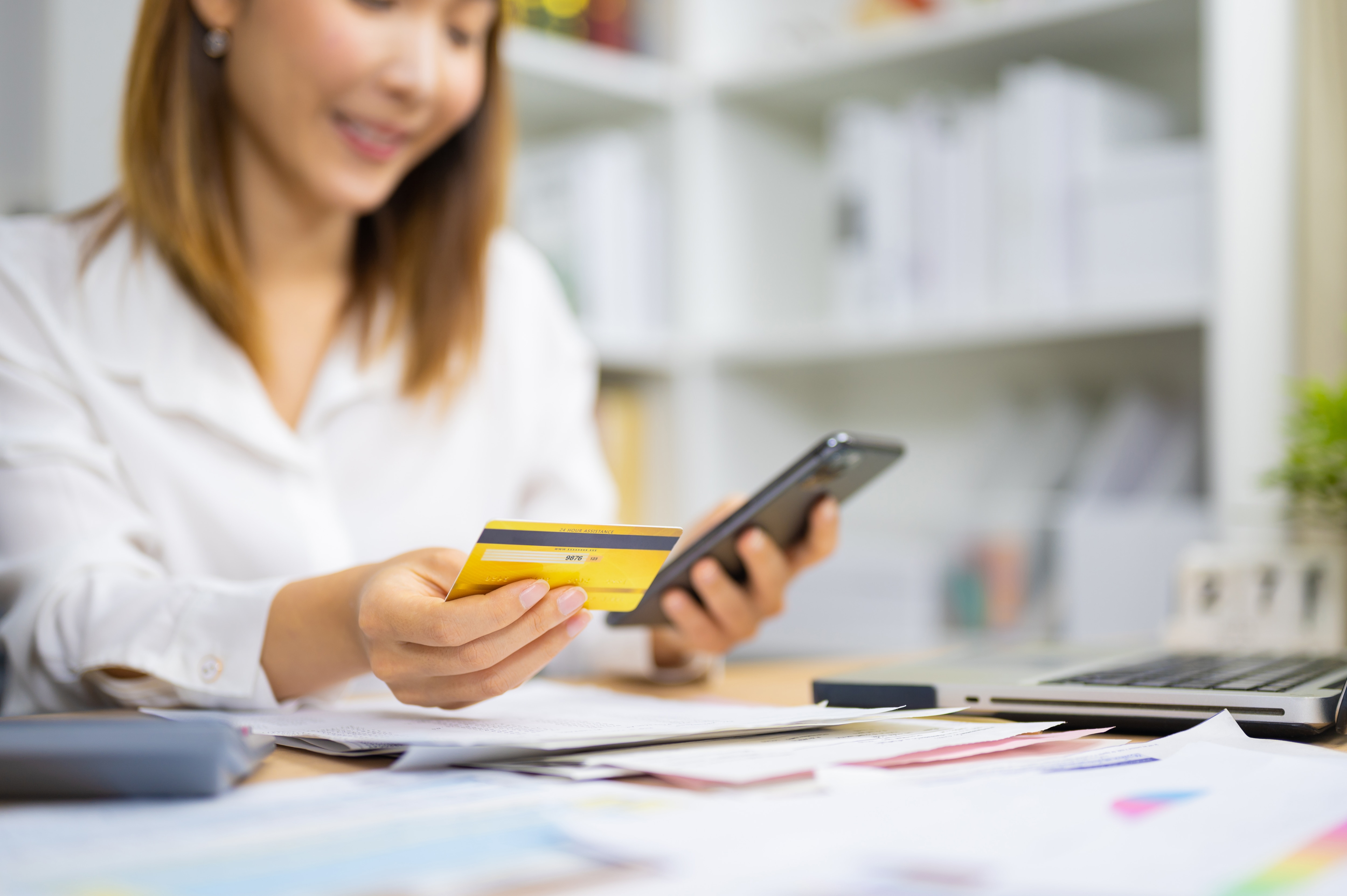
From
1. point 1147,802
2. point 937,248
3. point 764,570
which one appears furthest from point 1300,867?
point 937,248

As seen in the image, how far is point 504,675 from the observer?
63 centimetres

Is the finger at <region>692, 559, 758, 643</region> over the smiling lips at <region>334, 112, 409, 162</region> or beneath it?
beneath

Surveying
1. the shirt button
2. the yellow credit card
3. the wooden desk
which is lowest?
the wooden desk

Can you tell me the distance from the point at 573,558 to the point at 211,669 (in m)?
0.33

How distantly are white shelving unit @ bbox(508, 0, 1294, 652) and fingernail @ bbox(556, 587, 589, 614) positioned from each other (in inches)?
41.9

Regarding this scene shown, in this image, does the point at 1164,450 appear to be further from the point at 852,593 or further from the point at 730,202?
the point at 730,202

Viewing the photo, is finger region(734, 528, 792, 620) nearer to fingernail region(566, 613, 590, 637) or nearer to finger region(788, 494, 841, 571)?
finger region(788, 494, 841, 571)

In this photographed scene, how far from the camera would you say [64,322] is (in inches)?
40.3

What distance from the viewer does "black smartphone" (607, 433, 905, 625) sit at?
79 centimetres

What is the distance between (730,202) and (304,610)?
1460 mm

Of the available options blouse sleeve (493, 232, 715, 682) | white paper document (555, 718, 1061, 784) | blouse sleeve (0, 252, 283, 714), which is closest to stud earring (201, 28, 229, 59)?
blouse sleeve (0, 252, 283, 714)

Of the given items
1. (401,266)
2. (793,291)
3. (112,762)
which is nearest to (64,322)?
(401,266)

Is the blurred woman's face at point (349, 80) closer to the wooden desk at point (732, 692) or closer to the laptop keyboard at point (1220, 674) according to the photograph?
the wooden desk at point (732, 692)

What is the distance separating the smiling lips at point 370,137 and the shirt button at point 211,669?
513 mm
